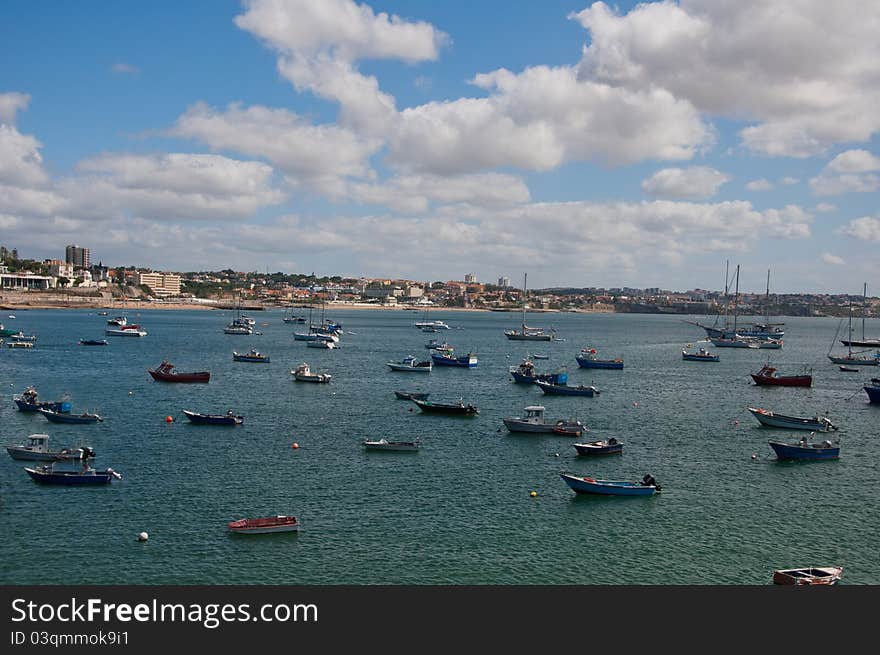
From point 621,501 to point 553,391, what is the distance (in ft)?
138

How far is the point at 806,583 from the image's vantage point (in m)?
29.1

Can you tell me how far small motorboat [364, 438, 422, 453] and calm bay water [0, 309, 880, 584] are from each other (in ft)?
2.50

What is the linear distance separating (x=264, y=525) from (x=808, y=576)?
21.1 m

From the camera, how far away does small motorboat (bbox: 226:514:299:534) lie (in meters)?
34.1

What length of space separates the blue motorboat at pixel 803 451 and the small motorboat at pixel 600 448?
955 centimetres

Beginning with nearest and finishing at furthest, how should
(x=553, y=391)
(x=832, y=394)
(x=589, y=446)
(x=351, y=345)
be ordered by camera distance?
(x=589, y=446), (x=553, y=391), (x=832, y=394), (x=351, y=345)

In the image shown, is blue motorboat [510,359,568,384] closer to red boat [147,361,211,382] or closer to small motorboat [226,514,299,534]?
red boat [147,361,211,382]

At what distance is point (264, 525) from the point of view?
3419 cm

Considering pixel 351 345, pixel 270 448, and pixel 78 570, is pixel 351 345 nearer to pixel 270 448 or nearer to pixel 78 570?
pixel 270 448

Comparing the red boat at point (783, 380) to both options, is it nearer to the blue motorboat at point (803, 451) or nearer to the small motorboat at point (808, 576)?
the blue motorboat at point (803, 451)

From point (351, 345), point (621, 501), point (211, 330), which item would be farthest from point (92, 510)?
point (211, 330)
